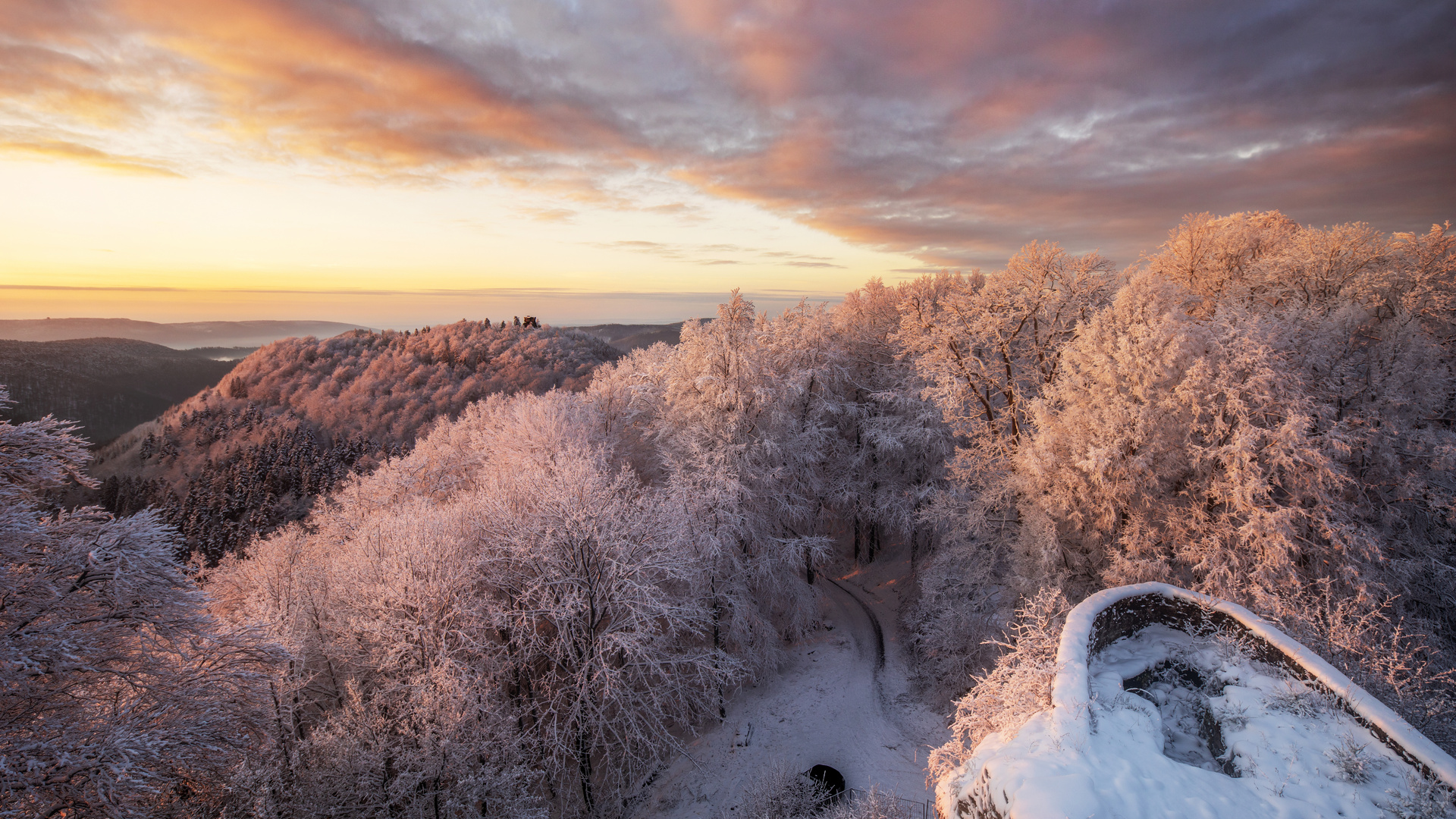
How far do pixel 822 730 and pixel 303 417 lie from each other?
85838mm

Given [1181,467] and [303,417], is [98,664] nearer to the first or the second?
[1181,467]

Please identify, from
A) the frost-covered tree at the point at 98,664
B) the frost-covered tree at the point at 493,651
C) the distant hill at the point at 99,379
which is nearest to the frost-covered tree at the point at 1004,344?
the frost-covered tree at the point at 493,651

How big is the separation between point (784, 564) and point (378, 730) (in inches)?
483

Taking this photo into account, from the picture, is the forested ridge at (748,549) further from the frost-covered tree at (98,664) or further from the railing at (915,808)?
the railing at (915,808)

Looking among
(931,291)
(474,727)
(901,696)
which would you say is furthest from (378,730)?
(931,291)

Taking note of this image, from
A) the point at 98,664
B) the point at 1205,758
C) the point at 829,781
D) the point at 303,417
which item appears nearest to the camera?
the point at 1205,758

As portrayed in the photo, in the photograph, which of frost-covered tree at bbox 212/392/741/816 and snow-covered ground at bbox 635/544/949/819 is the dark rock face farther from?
frost-covered tree at bbox 212/392/741/816

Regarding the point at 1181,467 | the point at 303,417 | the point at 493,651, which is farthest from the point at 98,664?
the point at 303,417

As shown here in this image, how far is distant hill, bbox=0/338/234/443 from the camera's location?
4114 inches

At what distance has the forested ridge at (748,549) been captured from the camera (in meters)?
7.77

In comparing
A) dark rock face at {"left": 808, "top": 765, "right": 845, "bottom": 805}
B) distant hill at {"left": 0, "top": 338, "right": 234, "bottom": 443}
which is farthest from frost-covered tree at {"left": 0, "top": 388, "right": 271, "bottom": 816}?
distant hill at {"left": 0, "top": 338, "right": 234, "bottom": 443}

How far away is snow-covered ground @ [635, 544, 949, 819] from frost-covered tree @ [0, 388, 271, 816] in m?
10.1

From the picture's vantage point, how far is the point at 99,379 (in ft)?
403

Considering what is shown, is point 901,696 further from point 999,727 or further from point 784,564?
point 999,727
